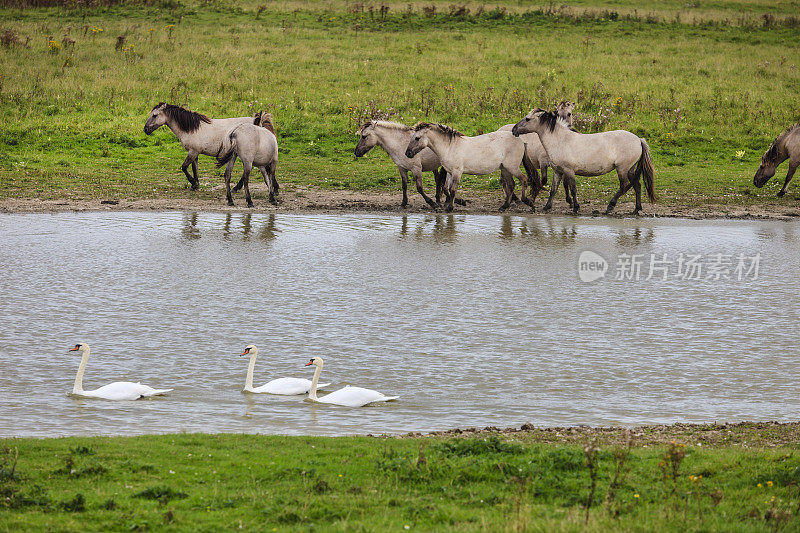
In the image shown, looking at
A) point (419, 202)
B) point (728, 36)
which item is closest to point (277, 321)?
point (419, 202)

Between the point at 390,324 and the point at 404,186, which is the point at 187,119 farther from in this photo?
the point at 390,324

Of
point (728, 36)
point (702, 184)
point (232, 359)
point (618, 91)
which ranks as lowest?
point (232, 359)

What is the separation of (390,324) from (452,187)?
894cm

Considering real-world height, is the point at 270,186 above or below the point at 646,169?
below

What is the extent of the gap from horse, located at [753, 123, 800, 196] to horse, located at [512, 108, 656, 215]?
13.8 feet

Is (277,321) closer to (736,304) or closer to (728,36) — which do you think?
(736,304)

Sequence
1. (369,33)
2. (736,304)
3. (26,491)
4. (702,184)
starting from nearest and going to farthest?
1. (26,491)
2. (736,304)
3. (702,184)
4. (369,33)

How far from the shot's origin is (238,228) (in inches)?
693

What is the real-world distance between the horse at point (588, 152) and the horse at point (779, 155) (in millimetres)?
4209

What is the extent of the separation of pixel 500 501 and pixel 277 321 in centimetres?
582

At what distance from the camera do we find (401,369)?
31.3ft

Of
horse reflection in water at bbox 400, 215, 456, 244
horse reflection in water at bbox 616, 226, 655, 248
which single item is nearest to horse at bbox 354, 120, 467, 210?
horse reflection in water at bbox 400, 215, 456, 244

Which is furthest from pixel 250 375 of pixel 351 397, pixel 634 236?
pixel 634 236

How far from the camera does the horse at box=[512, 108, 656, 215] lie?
64.5 ft
